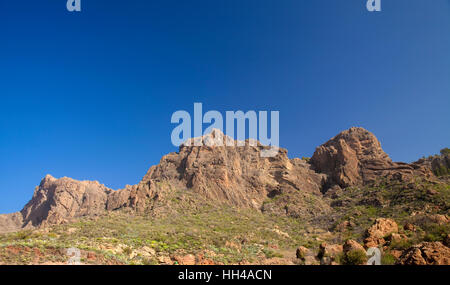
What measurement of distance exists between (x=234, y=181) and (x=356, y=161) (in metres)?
29.3

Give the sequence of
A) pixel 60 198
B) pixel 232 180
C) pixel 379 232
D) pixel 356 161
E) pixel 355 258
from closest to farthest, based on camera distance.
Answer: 1. pixel 355 258
2. pixel 379 232
3. pixel 232 180
4. pixel 356 161
5. pixel 60 198

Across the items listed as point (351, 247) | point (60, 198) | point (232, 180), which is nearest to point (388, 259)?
point (351, 247)

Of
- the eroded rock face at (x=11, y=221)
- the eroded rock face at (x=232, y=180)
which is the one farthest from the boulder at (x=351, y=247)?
the eroded rock face at (x=11, y=221)

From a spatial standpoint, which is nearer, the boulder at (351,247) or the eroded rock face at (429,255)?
the eroded rock face at (429,255)

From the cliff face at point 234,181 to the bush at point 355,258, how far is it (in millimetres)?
29980

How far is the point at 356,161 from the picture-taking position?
58.0m

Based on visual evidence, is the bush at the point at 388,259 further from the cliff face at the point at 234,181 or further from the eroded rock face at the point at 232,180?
the eroded rock face at the point at 232,180

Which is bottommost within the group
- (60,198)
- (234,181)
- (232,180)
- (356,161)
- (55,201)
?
(55,201)

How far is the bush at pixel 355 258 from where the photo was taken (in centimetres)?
1570

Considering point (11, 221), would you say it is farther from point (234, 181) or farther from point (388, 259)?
point (388, 259)

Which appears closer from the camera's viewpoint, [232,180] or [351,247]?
[351,247]

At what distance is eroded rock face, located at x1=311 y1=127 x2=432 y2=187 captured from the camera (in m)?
52.8

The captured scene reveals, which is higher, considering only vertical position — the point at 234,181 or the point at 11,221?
the point at 234,181

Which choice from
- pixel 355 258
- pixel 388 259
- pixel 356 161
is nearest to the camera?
pixel 388 259
